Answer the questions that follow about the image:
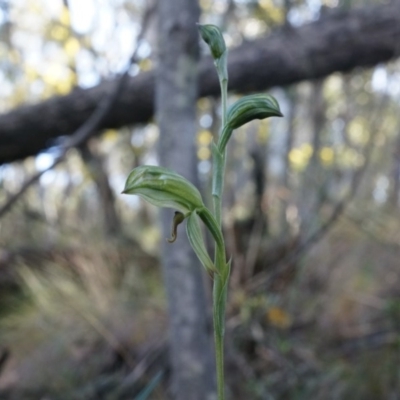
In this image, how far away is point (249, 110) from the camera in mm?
559

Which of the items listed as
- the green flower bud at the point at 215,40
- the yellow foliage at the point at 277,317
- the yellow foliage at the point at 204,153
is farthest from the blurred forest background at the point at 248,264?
the green flower bud at the point at 215,40

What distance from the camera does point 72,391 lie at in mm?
2639

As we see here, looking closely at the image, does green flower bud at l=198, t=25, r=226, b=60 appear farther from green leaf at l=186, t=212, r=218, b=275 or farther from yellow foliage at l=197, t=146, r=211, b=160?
yellow foliage at l=197, t=146, r=211, b=160

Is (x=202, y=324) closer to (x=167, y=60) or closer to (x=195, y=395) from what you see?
(x=195, y=395)

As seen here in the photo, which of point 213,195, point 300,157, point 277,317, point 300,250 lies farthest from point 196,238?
point 300,157

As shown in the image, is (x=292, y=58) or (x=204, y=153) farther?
(x=204, y=153)

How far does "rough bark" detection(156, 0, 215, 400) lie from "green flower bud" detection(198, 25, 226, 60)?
4.34 feet

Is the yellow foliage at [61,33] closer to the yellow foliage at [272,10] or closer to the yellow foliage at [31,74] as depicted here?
the yellow foliage at [31,74]

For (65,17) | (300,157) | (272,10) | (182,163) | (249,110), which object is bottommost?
(249,110)

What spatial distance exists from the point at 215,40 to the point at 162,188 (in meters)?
0.18

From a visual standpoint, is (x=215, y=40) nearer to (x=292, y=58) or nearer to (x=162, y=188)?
(x=162, y=188)

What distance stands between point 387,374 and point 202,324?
4.03 ft

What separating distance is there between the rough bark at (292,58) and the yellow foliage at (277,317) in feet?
3.64

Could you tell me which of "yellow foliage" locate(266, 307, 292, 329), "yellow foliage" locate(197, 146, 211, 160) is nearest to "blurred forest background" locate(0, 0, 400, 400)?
"yellow foliage" locate(266, 307, 292, 329)
